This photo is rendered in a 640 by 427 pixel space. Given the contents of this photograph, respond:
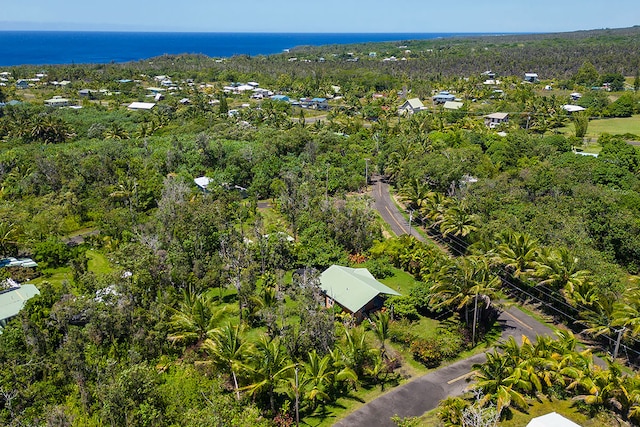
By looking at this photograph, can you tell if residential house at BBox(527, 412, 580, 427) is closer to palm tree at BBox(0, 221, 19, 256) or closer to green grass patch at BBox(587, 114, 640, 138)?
palm tree at BBox(0, 221, 19, 256)

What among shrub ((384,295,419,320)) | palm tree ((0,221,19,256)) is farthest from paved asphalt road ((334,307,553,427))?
palm tree ((0,221,19,256))

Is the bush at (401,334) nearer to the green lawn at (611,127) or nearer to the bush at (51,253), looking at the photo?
the bush at (51,253)

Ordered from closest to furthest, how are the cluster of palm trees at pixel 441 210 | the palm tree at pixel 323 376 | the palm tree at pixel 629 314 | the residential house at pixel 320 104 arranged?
the palm tree at pixel 323 376 → the palm tree at pixel 629 314 → the cluster of palm trees at pixel 441 210 → the residential house at pixel 320 104

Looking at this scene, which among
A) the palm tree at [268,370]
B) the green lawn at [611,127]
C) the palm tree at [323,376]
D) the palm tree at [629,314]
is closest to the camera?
the palm tree at [268,370]

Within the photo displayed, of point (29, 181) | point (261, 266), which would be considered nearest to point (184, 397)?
point (261, 266)

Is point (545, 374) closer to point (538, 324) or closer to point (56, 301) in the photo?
point (538, 324)

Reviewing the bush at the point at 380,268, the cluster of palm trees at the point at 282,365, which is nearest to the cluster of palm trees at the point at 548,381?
the cluster of palm trees at the point at 282,365
